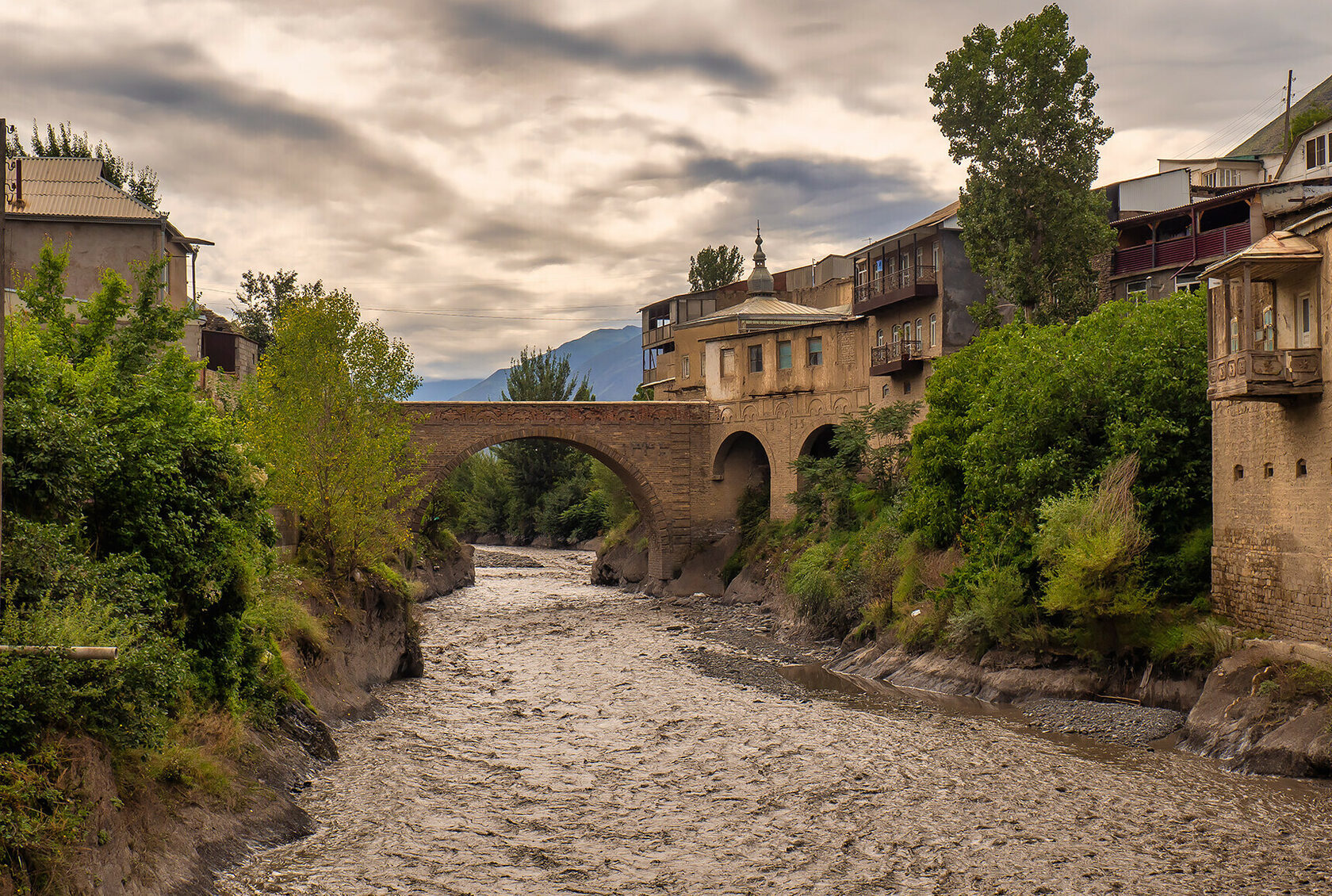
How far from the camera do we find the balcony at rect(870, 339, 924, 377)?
37062 millimetres

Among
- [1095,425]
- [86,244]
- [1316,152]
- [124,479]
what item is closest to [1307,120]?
[1316,152]

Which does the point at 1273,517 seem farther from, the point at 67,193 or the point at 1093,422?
the point at 67,193

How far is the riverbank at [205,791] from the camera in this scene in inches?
388

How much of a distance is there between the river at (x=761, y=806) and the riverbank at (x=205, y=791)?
1.35 ft

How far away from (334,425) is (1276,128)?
7463cm

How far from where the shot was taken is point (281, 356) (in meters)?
25.7

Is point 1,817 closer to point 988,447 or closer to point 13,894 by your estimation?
point 13,894

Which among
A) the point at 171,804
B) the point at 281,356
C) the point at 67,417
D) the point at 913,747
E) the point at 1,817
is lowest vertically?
the point at 913,747

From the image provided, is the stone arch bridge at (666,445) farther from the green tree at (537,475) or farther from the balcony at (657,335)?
the green tree at (537,475)

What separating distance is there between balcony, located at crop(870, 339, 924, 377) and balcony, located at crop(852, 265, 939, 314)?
148 centimetres

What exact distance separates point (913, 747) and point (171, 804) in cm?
1154

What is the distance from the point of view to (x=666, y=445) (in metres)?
45.3

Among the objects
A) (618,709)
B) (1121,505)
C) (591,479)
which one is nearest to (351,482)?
(618,709)

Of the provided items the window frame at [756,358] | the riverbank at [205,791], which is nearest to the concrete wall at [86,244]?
the riverbank at [205,791]
